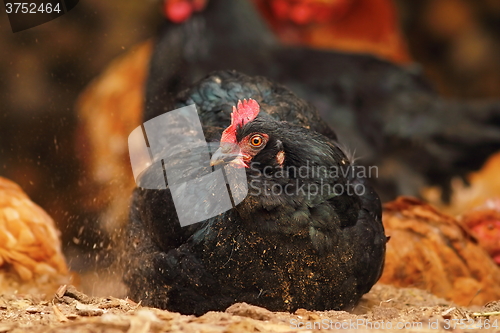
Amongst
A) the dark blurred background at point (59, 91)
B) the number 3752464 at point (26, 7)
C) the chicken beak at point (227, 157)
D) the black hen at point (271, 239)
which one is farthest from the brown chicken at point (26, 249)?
the chicken beak at point (227, 157)

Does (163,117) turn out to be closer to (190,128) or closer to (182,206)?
(190,128)

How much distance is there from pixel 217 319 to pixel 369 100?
15.3 feet

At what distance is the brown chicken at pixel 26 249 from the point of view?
4211 millimetres

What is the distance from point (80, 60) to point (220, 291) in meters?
3.60

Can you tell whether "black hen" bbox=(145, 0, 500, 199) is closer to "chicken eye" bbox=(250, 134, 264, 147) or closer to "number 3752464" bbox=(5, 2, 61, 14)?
"number 3752464" bbox=(5, 2, 61, 14)

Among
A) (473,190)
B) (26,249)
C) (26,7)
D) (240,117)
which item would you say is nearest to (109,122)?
(26,7)

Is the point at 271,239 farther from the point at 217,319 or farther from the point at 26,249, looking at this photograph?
the point at 26,249

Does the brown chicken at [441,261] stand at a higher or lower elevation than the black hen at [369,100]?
lower

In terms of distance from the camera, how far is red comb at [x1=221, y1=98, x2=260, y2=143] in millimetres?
3082

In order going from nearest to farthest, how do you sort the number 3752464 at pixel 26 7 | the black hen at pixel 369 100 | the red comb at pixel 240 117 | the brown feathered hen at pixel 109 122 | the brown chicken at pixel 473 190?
the red comb at pixel 240 117
the number 3752464 at pixel 26 7
the brown feathered hen at pixel 109 122
the black hen at pixel 369 100
the brown chicken at pixel 473 190

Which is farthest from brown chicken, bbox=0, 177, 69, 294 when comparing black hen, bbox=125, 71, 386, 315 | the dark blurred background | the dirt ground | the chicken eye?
the chicken eye

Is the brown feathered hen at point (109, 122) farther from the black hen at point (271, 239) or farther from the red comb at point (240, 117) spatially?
the red comb at point (240, 117)

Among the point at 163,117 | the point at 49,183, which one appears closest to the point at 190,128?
the point at 163,117

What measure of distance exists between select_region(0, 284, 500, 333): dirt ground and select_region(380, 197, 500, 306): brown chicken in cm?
82
